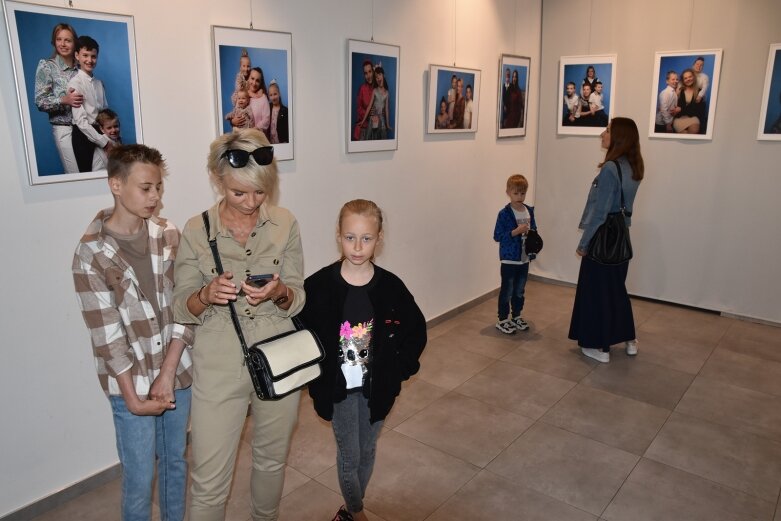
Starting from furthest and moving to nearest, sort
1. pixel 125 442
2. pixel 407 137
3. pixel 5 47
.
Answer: pixel 407 137 → pixel 5 47 → pixel 125 442

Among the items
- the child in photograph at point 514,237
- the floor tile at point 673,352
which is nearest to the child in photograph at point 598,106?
the child in photograph at point 514,237

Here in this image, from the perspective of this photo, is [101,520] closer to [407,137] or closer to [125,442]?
[125,442]

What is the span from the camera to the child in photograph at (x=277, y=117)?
4.16 meters

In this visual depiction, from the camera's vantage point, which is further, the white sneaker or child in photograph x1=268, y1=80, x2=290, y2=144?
the white sneaker

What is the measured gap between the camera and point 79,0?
3.11 metres

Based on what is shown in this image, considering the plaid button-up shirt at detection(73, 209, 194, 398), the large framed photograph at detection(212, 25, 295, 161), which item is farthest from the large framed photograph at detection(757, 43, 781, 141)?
the plaid button-up shirt at detection(73, 209, 194, 398)

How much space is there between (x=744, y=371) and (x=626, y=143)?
7.46ft

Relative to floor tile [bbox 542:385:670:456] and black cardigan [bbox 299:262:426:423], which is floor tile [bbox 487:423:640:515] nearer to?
floor tile [bbox 542:385:670:456]

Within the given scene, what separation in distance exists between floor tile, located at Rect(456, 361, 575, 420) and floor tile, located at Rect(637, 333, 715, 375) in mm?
1070

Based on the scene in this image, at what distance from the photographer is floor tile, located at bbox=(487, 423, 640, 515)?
362 cm

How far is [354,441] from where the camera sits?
9.31ft

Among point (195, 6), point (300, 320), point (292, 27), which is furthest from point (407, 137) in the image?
point (300, 320)

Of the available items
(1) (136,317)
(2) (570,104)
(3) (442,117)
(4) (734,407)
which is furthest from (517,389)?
(2) (570,104)

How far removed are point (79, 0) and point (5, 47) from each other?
1.47 feet
